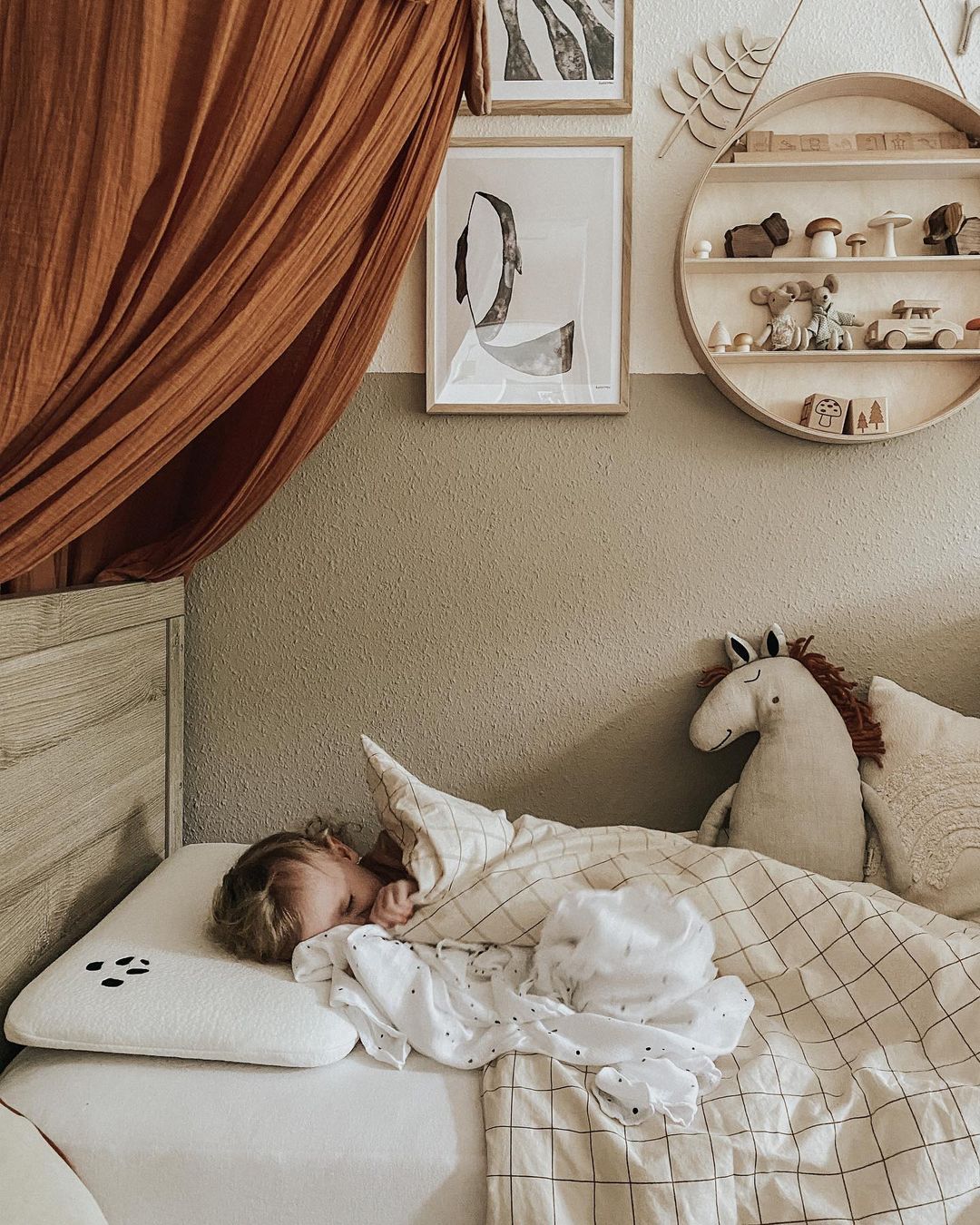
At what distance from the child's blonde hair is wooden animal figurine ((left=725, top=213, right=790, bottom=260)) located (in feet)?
4.56

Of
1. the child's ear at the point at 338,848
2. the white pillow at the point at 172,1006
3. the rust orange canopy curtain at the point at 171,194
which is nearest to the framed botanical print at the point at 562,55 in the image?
the rust orange canopy curtain at the point at 171,194

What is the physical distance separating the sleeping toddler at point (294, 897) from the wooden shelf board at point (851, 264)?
1.29 metres

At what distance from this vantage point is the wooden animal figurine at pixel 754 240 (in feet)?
5.99

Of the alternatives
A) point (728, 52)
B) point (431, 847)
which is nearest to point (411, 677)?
point (431, 847)

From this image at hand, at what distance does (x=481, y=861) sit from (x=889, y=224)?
144cm

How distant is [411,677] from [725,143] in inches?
47.8

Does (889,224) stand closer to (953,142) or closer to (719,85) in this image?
(953,142)

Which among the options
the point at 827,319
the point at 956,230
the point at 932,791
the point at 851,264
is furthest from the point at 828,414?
the point at 932,791

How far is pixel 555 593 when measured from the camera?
76.3 inches

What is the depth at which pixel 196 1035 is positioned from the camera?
1.15 m

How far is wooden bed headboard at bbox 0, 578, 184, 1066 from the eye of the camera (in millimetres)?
1175

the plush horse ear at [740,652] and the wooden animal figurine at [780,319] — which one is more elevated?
the wooden animal figurine at [780,319]

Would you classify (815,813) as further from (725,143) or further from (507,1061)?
(725,143)

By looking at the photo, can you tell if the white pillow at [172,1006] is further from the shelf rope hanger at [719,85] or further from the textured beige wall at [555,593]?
the shelf rope hanger at [719,85]
